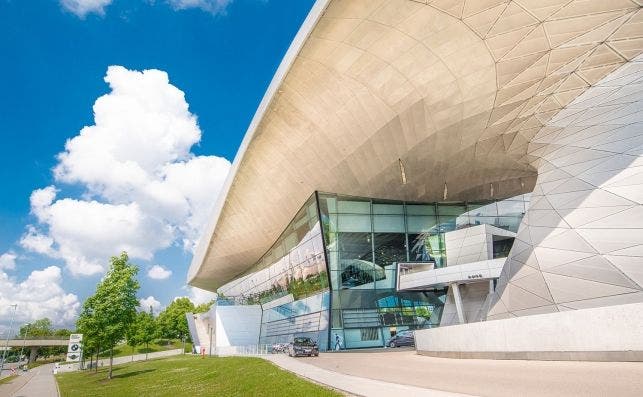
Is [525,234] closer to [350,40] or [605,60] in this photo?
[605,60]

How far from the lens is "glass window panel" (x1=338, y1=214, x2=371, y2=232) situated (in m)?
30.0

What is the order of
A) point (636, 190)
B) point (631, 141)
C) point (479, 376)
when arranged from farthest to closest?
point (631, 141)
point (636, 190)
point (479, 376)

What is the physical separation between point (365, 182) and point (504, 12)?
49.3ft

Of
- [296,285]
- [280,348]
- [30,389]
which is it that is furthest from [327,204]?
[30,389]

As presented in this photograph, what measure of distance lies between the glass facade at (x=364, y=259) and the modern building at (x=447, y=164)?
0.37 ft

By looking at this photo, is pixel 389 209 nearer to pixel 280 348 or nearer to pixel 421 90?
pixel 280 348

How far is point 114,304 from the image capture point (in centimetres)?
2425

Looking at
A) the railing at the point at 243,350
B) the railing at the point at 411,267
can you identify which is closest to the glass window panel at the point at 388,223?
the railing at the point at 411,267

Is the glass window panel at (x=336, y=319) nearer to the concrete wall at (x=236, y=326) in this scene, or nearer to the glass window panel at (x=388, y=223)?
the glass window panel at (x=388, y=223)

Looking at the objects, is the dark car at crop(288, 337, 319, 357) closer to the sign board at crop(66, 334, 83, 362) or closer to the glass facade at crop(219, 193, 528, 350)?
the glass facade at crop(219, 193, 528, 350)

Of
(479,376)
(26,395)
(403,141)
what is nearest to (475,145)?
(403,141)

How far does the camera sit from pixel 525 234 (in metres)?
15.9

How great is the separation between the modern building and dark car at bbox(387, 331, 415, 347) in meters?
1.27

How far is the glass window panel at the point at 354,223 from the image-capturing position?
1180 inches
